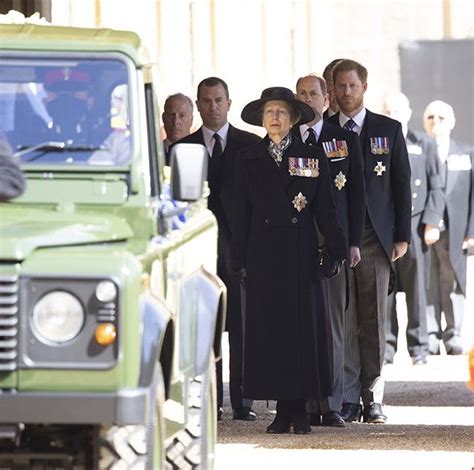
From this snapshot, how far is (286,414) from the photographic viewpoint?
44.3ft

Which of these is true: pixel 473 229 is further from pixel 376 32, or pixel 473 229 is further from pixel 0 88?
pixel 376 32

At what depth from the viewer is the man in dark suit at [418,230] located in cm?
2058

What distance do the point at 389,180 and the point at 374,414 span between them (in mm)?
1462

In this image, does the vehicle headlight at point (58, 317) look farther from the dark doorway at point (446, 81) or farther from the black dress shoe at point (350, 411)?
the dark doorway at point (446, 81)

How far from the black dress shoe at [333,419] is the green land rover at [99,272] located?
11.7ft

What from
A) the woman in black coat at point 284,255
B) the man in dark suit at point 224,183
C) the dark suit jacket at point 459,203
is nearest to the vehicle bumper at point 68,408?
the woman in black coat at point 284,255

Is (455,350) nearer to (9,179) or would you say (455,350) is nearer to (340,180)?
(340,180)

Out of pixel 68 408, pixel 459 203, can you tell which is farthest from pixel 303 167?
pixel 459 203

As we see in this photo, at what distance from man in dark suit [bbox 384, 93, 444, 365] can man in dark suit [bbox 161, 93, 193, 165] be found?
5.71 meters

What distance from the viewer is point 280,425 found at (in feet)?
44.3

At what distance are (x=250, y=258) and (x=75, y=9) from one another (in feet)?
50.0

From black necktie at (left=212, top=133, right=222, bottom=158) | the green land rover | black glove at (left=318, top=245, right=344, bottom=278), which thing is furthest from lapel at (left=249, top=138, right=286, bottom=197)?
the green land rover

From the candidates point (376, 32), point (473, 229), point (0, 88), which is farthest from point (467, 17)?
point (0, 88)

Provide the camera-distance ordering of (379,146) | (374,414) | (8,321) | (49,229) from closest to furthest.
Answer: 1. (8,321)
2. (49,229)
3. (374,414)
4. (379,146)
